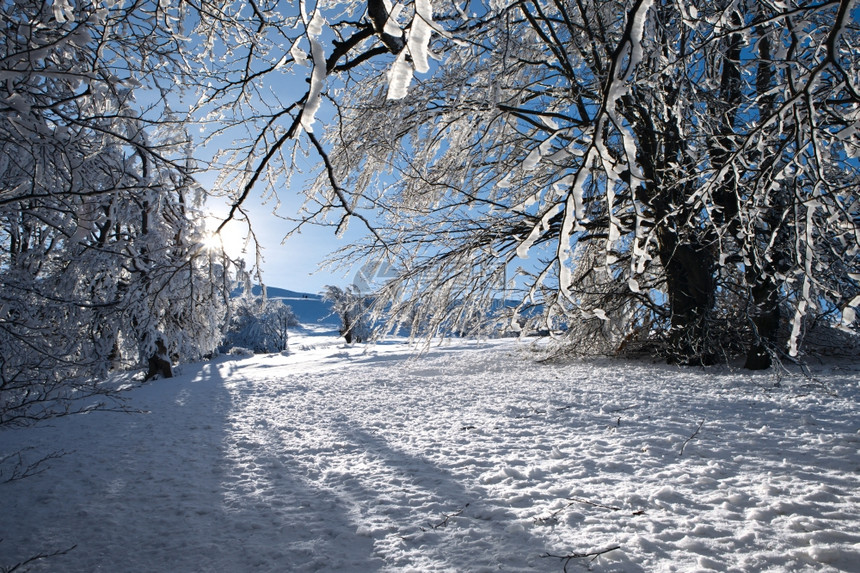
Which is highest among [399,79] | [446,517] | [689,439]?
[399,79]

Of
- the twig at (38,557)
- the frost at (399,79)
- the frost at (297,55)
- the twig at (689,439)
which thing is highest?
the frost at (297,55)

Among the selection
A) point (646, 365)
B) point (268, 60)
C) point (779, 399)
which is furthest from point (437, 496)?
point (646, 365)

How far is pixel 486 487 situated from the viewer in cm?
232

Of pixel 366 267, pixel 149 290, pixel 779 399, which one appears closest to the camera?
pixel 149 290

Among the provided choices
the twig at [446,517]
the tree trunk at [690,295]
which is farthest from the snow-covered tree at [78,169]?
the tree trunk at [690,295]

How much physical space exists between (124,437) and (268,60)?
3939 mm

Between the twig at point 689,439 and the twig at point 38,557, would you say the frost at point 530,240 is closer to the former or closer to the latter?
the twig at point 689,439

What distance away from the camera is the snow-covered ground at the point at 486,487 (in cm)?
167

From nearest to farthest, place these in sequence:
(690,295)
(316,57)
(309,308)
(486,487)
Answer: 1. (316,57)
2. (486,487)
3. (690,295)
4. (309,308)

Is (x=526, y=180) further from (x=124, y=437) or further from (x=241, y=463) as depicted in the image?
(x=124, y=437)

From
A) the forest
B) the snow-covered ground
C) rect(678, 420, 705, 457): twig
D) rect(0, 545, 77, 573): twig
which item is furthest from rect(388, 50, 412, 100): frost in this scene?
rect(678, 420, 705, 457): twig

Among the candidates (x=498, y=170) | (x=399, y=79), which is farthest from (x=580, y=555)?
(x=498, y=170)

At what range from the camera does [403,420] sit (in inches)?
161

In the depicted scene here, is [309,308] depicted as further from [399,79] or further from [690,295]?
[399,79]
